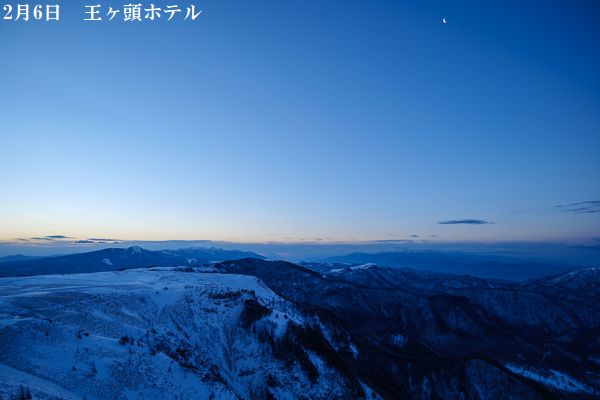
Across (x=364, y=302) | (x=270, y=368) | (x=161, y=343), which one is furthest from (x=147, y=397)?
(x=364, y=302)

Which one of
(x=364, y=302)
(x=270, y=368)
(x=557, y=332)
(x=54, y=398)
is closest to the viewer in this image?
(x=54, y=398)

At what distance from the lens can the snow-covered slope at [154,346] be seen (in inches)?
874

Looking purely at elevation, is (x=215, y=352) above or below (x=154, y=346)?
below

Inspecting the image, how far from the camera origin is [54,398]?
17.3 metres

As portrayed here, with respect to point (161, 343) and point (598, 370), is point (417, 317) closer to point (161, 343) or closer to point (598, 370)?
point (598, 370)

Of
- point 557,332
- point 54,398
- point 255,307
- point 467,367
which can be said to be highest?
point 54,398

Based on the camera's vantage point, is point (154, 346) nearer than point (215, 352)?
Yes

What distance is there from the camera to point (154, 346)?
3092 centimetres

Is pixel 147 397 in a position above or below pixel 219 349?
above

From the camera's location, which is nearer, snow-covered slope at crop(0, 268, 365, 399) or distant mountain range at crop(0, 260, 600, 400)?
snow-covered slope at crop(0, 268, 365, 399)

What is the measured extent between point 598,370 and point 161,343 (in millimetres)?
130268

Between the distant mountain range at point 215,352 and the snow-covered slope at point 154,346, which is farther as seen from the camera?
the distant mountain range at point 215,352

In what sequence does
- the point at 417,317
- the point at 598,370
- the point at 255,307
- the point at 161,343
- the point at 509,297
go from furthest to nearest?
the point at 509,297 < the point at 417,317 < the point at 598,370 < the point at 255,307 < the point at 161,343

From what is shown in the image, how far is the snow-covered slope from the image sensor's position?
22188 millimetres
